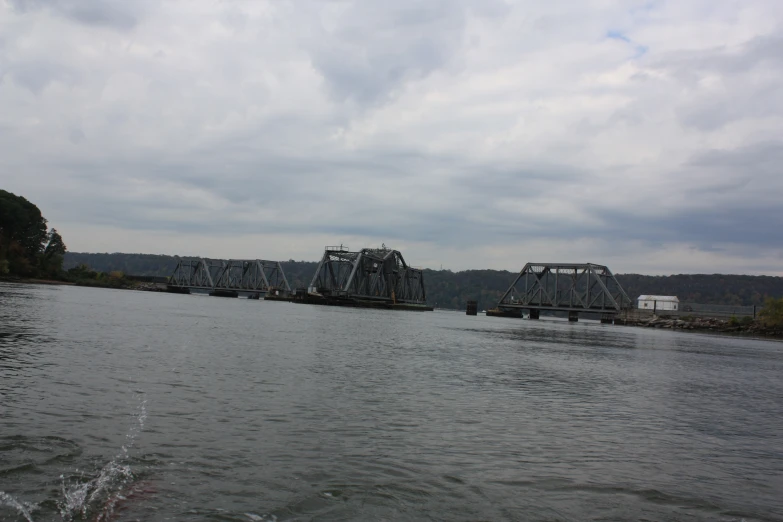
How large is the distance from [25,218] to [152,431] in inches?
6475

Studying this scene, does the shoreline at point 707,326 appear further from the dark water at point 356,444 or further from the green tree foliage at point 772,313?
the dark water at point 356,444

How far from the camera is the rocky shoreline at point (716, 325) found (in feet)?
392

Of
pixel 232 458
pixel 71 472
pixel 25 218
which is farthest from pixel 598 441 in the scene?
pixel 25 218

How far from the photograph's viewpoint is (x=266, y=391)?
19.8m

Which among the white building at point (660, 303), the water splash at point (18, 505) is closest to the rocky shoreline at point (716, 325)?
the white building at point (660, 303)

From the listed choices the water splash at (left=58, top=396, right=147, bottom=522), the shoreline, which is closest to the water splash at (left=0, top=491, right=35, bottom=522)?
the water splash at (left=58, top=396, right=147, bottom=522)

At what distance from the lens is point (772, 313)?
118 meters

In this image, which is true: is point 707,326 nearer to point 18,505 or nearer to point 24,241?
point 18,505

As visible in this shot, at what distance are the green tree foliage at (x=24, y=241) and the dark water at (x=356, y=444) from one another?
141m

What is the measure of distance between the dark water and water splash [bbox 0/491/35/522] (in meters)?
0.04

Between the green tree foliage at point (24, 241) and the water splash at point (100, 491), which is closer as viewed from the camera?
the water splash at point (100, 491)

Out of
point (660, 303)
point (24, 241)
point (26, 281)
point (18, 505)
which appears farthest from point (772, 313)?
point (24, 241)

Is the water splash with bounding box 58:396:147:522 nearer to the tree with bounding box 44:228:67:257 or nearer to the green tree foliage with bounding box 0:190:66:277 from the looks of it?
the green tree foliage with bounding box 0:190:66:277

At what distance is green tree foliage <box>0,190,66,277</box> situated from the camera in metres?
145
